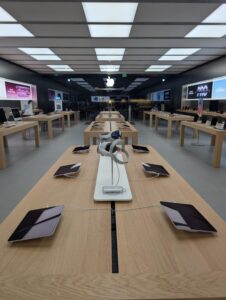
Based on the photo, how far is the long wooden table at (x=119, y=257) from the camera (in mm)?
701

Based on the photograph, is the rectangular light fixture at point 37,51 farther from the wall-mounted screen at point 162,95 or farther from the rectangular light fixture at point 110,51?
the wall-mounted screen at point 162,95

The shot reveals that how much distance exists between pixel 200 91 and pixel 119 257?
10.4 metres

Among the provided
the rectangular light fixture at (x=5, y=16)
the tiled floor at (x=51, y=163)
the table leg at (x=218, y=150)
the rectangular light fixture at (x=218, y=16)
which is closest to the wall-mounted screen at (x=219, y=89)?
the tiled floor at (x=51, y=163)

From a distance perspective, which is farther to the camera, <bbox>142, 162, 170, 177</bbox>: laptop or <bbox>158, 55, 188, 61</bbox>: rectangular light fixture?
<bbox>158, 55, 188, 61</bbox>: rectangular light fixture

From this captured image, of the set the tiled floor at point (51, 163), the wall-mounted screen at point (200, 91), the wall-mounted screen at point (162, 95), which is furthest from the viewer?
the wall-mounted screen at point (162, 95)

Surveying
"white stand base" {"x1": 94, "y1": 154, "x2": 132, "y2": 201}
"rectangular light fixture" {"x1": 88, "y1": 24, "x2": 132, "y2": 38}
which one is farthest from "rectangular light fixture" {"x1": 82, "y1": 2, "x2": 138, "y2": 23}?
"white stand base" {"x1": 94, "y1": 154, "x2": 132, "y2": 201}

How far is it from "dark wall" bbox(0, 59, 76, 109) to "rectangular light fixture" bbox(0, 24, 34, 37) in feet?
11.0

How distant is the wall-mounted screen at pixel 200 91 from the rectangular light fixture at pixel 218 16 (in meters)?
4.97

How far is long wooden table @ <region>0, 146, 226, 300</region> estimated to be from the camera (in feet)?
2.30

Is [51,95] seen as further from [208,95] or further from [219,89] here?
[219,89]

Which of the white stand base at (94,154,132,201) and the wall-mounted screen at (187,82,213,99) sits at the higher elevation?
the wall-mounted screen at (187,82,213,99)

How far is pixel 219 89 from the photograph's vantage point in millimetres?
8438

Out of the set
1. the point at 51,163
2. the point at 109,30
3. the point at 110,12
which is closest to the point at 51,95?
the point at 109,30

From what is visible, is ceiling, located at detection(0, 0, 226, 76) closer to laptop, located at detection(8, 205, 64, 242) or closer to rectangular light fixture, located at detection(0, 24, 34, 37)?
rectangular light fixture, located at detection(0, 24, 34, 37)
